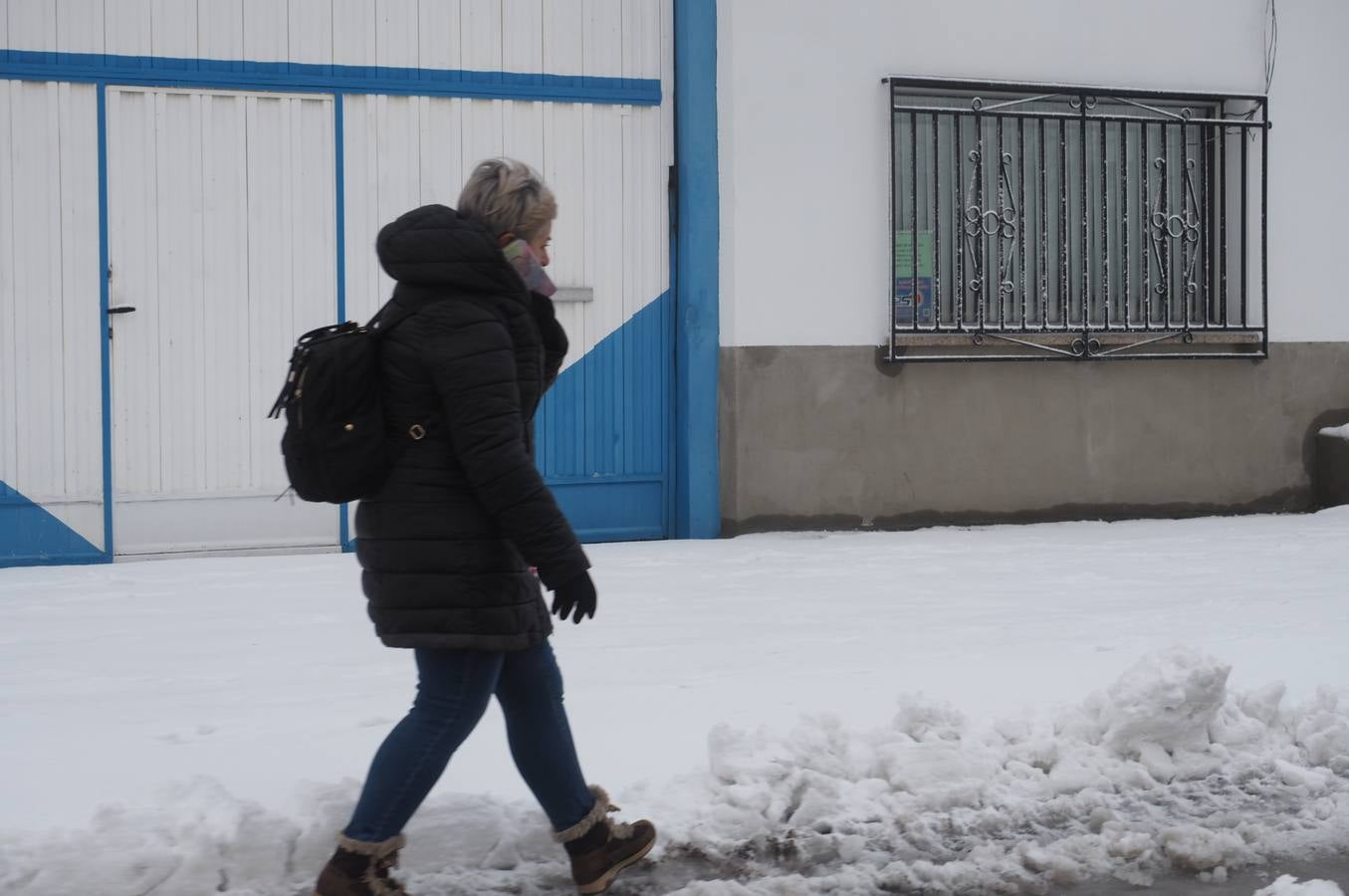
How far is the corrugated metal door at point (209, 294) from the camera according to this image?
7.91 meters

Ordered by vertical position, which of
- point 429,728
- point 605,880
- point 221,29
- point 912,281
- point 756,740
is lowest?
point 605,880

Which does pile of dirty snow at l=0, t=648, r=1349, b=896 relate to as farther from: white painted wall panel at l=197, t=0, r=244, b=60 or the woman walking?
white painted wall panel at l=197, t=0, r=244, b=60

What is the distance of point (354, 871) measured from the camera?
129 inches

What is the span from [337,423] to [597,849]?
111 centimetres

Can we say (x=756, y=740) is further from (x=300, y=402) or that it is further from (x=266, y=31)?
(x=266, y=31)

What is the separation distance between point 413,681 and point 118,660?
1258mm

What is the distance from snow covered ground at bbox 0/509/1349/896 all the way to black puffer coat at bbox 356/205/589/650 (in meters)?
0.72

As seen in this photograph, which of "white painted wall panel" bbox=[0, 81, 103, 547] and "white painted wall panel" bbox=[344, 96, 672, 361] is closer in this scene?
"white painted wall panel" bbox=[0, 81, 103, 547]

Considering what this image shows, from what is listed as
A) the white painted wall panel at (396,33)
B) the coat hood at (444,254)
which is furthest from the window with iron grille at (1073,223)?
the coat hood at (444,254)

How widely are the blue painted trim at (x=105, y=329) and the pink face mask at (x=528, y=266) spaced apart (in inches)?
199

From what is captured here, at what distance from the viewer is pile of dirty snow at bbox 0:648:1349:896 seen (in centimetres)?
358

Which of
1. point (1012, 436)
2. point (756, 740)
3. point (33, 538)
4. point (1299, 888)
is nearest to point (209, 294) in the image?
point (33, 538)

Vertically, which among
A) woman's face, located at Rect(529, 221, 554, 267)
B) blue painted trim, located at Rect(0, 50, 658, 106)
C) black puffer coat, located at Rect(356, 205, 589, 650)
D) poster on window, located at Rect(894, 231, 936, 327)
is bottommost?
black puffer coat, located at Rect(356, 205, 589, 650)

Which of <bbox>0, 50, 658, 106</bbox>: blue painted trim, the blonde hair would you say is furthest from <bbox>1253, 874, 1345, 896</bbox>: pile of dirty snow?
<bbox>0, 50, 658, 106</bbox>: blue painted trim
